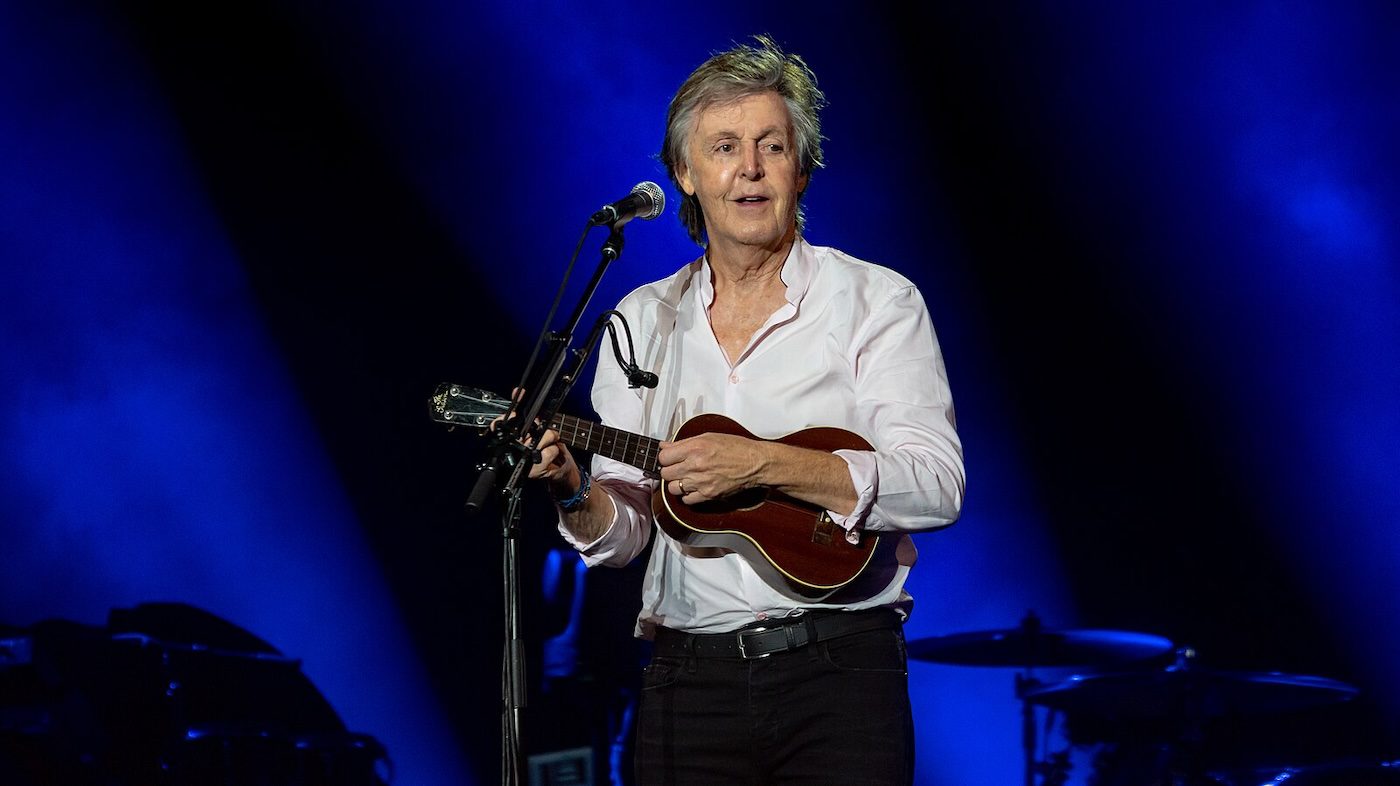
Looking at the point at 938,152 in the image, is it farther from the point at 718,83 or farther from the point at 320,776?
the point at 320,776

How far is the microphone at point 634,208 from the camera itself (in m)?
2.40

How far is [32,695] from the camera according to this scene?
4.49 meters

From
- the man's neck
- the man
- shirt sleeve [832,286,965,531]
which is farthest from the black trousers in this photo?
the man's neck

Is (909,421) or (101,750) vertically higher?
(909,421)

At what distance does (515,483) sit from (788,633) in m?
0.63

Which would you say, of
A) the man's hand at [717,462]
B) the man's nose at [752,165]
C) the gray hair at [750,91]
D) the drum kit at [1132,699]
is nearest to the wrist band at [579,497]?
the man's hand at [717,462]

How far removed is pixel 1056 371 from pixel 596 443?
3215 mm

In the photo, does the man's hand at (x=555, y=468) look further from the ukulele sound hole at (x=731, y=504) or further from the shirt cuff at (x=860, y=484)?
the shirt cuff at (x=860, y=484)

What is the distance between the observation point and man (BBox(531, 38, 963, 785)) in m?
2.38

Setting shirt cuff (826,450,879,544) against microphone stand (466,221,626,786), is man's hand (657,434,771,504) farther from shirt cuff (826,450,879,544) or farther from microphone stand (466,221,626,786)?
→ microphone stand (466,221,626,786)

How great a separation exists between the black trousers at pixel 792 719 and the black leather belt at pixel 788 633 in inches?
0.5

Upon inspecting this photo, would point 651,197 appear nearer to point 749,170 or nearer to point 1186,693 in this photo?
point 749,170

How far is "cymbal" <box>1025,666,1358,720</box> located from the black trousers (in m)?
2.34

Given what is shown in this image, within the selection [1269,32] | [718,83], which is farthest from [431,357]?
[1269,32]
